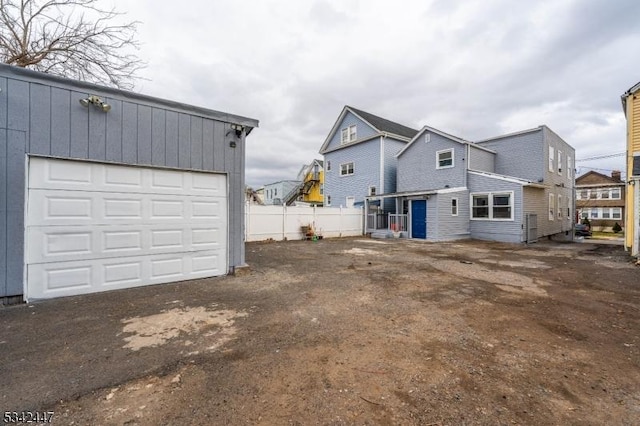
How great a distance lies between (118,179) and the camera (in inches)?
206

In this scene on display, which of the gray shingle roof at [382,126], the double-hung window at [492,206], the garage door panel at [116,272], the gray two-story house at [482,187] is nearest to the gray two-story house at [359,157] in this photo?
the gray shingle roof at [382,126]

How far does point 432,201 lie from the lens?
14383mm

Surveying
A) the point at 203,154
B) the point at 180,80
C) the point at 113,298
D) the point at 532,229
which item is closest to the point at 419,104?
the point at 532,229

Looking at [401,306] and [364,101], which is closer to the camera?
[401,306]

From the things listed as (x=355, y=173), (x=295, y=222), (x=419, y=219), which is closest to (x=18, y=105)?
(x=295, y=222)

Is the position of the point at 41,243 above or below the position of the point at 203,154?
below

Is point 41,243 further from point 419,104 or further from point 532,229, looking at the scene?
point 419,104

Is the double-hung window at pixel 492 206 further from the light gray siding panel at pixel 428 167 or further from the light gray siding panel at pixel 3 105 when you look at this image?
the light gray siding panel at pixel 3 105

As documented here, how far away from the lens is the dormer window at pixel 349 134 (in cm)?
2122

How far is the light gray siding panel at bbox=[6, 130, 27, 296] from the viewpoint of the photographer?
172 inches

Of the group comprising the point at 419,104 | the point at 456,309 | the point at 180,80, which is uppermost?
the point at 419,104

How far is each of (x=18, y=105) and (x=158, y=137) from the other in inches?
79.5

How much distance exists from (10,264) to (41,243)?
1.60 ft

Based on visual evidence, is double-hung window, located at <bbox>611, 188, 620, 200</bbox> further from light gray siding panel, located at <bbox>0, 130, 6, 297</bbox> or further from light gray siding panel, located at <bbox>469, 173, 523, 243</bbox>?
light gray siding panel, located at <bbox>0, 130, 6, 297</bbox>
